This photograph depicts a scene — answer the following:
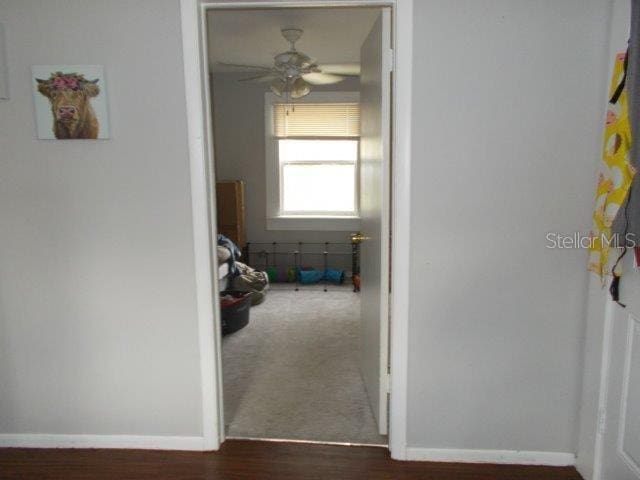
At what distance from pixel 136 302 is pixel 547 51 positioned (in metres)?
2.07

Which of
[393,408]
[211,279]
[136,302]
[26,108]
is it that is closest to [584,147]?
[393,408]

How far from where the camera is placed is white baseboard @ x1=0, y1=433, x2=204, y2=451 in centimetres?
238

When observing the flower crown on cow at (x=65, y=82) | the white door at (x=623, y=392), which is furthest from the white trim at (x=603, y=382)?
the flower crown on cow at (x=65, y=82)

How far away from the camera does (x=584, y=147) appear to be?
205 centimetres

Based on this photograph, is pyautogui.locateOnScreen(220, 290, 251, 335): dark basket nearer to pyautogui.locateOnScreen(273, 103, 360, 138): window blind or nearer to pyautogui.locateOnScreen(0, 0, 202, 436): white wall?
pyautogui.locateOnScreen(0, 0, 202, 436): white wall

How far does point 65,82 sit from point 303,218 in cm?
374

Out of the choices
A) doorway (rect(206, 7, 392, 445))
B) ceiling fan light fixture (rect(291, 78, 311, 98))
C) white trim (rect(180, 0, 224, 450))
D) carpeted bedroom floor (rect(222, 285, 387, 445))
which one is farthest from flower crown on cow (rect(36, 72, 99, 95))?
ceiling fan light fixture (rect(291, 78, 311, 98))

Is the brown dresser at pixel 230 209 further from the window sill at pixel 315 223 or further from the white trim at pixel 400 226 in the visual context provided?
the white trim at pixel 400 226

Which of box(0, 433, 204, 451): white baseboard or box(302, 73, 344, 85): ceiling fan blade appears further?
box(302, 73, 344, 85): ceiling fan blade

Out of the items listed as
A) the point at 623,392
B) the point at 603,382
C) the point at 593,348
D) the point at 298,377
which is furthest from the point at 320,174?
the point at 623,392

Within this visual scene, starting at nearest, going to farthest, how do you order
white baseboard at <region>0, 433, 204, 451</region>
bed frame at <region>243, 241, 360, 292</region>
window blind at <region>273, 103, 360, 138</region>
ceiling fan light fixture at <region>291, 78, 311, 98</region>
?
1. white baseboard at <region>0, 433, 204, 451</region>
2. ceiling fan light fixture at <region>291, 78, 311, 98</region>
3. window blind at <region>273, 103, 360, 138</region>
4. bed frame at <region>243, 241, 360, 292</region>

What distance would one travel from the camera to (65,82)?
2.12 m

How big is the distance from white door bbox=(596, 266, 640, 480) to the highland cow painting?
2.21 meters

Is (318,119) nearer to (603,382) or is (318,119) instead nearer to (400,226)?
(400,226)
